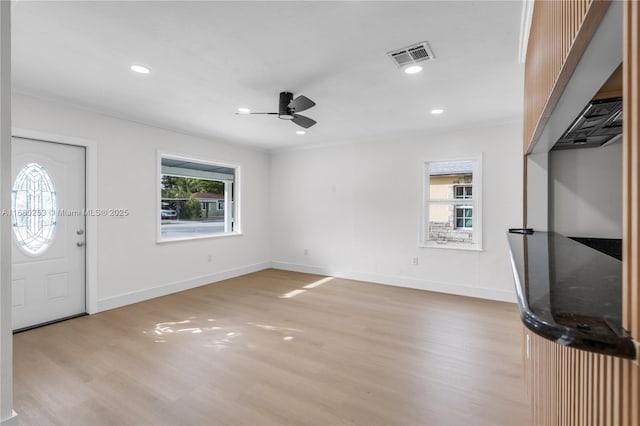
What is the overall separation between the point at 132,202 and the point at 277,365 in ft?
10.5

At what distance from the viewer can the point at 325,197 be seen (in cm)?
622

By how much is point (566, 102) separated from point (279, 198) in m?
5.88

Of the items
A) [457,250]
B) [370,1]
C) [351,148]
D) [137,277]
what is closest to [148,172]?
[137,277]

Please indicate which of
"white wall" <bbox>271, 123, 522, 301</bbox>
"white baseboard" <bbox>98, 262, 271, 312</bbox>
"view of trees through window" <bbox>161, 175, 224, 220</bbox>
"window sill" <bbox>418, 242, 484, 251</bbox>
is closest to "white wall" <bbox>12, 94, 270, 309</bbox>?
"white baseboard" <bbox>98, 262, 271, 312</bbox>

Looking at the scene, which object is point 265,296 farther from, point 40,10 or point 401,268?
point 40,10

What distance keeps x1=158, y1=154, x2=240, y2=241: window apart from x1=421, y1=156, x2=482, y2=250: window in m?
3.55

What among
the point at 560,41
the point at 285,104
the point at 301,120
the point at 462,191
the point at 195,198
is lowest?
the point at 195,198

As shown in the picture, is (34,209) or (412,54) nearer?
(412,54)

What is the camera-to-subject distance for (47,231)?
371 cm

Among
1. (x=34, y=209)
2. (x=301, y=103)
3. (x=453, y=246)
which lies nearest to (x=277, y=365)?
(x=301, y=103)

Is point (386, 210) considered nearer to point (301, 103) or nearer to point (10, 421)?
point (301, 103)

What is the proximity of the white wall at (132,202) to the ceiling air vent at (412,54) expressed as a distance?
12.1 feet

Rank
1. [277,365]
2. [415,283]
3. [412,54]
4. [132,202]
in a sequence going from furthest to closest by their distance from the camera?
[415,283]
[132,202]
[277,365]
[412,54]

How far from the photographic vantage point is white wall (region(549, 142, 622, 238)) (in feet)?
6.43
